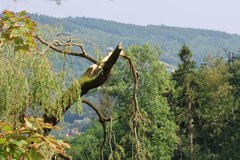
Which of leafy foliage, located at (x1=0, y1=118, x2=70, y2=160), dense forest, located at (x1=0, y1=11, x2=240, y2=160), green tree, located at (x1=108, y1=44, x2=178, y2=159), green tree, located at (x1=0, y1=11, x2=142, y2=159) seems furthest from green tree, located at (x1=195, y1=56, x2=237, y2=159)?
leafy foliage, located at (x1=0, y1=118, x2=70, y2=160)

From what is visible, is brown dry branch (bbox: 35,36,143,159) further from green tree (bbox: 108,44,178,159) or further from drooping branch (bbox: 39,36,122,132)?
green tree (bbox: 108,44,178,159)

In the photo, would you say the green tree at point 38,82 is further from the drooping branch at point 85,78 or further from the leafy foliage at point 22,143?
the leafy foliage at point 22,143

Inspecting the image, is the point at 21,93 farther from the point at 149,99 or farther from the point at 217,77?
the point at 217,77

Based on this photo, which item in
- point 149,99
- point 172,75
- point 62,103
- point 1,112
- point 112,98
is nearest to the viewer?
point 1,112

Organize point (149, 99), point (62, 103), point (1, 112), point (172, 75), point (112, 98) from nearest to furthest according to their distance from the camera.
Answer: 1. point (1, 112)
2. point (62, 103)
3. point (149, 99)
4. point (112, 98)
5. point (172, 75)

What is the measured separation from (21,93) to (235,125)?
41.6m

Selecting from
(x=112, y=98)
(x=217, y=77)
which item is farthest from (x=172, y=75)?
(x=112, y=98)

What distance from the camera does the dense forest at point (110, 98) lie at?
3.48m

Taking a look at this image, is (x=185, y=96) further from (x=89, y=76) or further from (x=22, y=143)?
(x=22, y=143)

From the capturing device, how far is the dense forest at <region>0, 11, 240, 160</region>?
11.4 feet

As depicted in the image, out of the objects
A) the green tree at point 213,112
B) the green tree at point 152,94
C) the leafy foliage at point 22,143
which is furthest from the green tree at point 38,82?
the green tree at point 213,112

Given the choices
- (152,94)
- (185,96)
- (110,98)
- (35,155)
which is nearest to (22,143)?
(35,155)

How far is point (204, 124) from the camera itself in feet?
156

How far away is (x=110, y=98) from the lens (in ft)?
137
